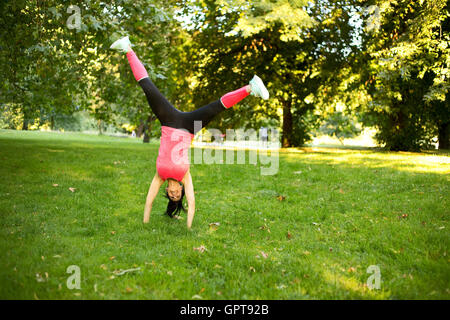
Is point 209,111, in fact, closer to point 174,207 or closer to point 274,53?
point 174,207

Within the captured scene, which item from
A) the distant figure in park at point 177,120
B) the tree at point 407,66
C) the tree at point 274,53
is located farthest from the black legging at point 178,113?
the tree at point 274,53

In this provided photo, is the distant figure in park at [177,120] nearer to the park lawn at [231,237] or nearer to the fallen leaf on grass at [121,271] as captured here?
the park lawn at [231,237]

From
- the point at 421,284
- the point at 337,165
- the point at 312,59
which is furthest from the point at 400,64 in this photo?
the point at 421,284

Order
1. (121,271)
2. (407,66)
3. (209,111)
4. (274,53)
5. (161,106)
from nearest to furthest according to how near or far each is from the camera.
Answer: (121,271), (209,111), (161,106), (407,66), (274,53)

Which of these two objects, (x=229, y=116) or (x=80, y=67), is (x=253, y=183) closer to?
(x=80, y=67)

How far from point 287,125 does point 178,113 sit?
1661 cm

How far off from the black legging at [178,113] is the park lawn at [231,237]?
2138mm

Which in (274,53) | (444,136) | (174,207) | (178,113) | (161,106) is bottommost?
(174,207)

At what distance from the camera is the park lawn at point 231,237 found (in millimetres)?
4023

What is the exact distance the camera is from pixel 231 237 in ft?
19.4

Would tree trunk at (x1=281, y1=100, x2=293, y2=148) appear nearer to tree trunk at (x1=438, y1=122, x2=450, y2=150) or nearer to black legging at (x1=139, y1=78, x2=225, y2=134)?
tree trunk at (x1=438, y1=122, x2=450, y2=150)

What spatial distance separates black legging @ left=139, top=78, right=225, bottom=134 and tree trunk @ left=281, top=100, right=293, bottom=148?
1580 centimetres

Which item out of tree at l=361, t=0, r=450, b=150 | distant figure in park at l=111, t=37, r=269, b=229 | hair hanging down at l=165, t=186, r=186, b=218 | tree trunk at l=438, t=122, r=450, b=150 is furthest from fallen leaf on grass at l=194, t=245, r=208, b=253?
tree trunk at l=438, t=122, r=450, b=150

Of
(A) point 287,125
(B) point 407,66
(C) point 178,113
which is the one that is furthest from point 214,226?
(A) point 287,125
